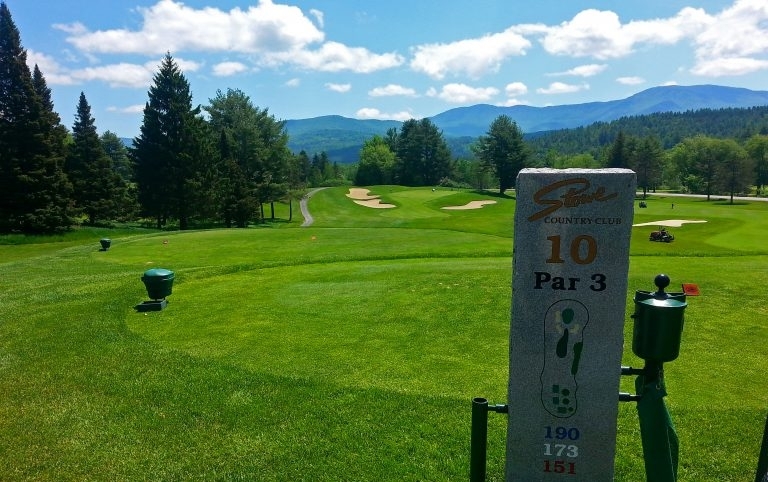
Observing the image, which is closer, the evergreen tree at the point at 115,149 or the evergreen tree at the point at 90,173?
the evergreen tree at the point at 90,173

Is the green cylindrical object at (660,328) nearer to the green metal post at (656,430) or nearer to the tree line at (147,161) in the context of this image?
the green metal post at (656,430)

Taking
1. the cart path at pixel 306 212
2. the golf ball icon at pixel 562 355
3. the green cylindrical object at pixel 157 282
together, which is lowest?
the cart path at pixel 306 212

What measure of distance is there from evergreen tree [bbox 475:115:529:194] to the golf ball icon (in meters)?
78.3

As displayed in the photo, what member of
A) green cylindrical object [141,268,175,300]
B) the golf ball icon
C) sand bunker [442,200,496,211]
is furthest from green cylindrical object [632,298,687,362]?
sand bunker [442,200,496,211]

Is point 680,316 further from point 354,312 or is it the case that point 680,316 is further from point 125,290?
point 125,290

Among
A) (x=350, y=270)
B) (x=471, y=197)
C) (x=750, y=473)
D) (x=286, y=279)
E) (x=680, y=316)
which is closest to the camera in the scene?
(x=680, y=316)

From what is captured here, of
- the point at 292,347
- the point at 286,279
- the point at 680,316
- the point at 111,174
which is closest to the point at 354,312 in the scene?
the point at 292,347

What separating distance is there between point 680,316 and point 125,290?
1390cm

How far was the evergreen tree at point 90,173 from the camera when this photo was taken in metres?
45.9

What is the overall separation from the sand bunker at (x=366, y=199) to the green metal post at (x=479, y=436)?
58457 millimetres

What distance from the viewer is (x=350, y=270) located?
1694 centimetres

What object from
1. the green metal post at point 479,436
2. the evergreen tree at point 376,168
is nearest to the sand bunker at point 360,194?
Answer: the evergreen tree at point 376,168

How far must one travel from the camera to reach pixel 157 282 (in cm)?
1170

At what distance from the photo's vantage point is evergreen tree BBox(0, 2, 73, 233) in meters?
35.9
